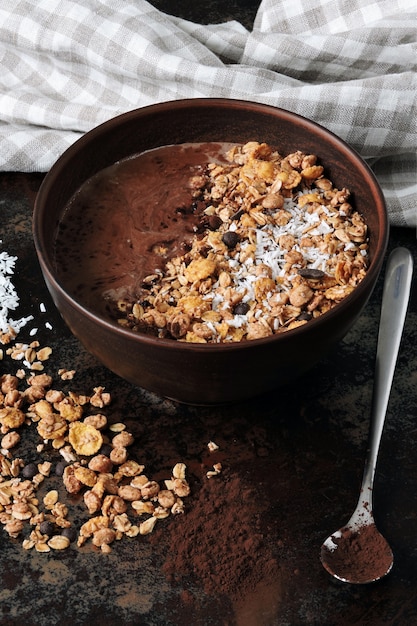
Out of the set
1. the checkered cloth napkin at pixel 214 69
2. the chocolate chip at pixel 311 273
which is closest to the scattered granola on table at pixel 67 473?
the chocolate chip at pixel 311 273

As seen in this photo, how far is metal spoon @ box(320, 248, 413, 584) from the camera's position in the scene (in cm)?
138

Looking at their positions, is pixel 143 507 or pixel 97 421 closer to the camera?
pixel 143 507

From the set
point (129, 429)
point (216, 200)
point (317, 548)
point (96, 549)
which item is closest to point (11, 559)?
point (96, 549)

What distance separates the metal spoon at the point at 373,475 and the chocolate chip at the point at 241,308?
0.31 metres

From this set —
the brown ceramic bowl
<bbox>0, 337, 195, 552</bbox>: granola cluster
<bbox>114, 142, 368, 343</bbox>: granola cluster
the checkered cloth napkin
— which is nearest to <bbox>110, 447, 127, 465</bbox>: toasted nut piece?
<bbox>0, 337, 195, 552</bbox>: granola cluster

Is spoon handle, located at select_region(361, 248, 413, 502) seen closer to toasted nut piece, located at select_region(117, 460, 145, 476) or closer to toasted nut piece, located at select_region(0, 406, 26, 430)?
toasted nut piece, located at select_region(117, 460, 145, 476)

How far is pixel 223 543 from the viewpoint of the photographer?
142 cm

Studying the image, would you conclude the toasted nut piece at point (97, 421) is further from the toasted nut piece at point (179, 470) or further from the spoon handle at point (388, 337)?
the spoon handle at point (388, 337)

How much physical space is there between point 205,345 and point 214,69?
87 cm

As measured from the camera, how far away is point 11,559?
4.62 ft

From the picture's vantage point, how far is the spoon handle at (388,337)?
151 cm

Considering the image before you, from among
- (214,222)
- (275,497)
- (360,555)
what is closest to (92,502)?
(275,497)

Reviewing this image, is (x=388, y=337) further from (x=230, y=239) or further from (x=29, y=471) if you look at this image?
(x=29, y=471)

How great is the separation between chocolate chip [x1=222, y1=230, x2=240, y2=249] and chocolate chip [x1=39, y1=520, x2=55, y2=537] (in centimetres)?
57
